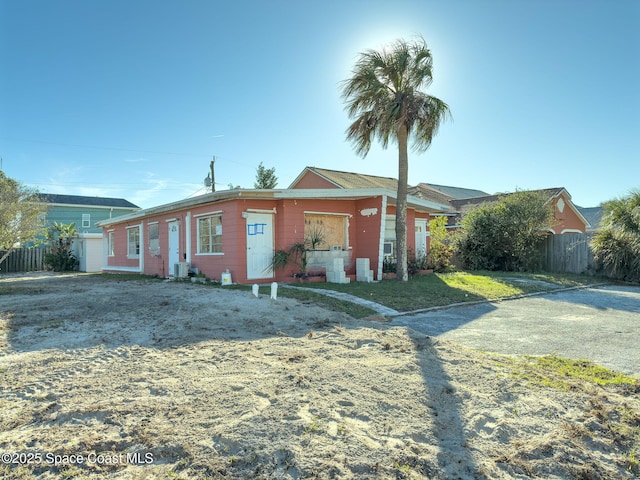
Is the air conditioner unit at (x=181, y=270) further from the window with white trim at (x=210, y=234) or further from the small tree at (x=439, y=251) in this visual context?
the small tree at (x=439, y=251)

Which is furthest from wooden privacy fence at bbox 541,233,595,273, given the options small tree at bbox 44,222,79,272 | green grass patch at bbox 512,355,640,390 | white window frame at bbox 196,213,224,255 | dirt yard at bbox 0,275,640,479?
small tree at bbox 44,222,79,272

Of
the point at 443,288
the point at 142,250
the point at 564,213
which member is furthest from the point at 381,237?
the point at 564,213

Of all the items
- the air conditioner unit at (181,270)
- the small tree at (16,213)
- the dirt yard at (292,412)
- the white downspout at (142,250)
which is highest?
the small tree at (16,213)

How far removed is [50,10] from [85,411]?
10.9 metres

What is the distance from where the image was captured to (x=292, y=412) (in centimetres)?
330

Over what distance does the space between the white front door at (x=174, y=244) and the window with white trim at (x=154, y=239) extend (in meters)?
1.34

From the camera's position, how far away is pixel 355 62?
12.9 m

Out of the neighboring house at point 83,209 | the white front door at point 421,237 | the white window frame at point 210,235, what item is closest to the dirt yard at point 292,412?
the white window frame at point 210,235

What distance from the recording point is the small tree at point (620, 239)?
15.1 m

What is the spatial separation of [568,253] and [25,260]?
97.9ft

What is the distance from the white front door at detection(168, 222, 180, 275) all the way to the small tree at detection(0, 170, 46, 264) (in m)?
4.72

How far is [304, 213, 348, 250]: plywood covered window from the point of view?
14.0 metres

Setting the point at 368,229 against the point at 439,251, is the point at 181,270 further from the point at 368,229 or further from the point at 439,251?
the point at 439,251

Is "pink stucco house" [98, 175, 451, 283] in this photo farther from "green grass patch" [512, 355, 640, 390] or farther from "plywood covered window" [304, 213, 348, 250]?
"green grass patch" [512, 355, 640, 390]
